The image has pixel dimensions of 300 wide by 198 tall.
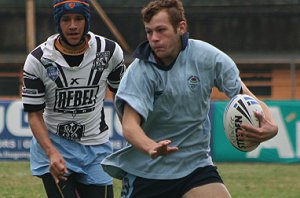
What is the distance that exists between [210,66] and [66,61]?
123cm

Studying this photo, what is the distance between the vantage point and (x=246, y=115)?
5.45m

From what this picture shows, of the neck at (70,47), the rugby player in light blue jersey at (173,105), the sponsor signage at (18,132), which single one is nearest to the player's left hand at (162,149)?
the rugby player in light blue jersey at (173,105)

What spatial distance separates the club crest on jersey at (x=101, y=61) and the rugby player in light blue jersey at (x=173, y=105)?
920mm

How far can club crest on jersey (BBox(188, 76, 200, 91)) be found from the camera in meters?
5.53

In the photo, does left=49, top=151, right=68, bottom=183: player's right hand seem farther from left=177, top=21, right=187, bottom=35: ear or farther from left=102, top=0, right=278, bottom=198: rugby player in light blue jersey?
left=177, top=21, right=187, bottom=35: ear

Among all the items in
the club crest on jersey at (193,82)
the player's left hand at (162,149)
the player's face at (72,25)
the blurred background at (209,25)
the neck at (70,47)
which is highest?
the player's face at (72,25)

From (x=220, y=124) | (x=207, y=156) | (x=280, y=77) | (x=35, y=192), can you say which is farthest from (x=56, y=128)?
(x=280, y=77)

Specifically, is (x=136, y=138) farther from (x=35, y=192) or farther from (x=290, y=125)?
(x=290, y=125)

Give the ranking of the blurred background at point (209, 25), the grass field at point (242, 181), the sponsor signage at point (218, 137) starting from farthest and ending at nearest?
the blurred background at point (209, 25) < the sponsor signage at point (218, 137) < the grass field at point (242, 181)

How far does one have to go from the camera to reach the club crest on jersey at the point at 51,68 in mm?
6273

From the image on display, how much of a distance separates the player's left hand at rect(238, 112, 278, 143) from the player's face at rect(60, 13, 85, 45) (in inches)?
57.9

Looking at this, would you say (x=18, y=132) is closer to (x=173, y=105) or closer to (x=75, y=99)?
(x=75, y=99)

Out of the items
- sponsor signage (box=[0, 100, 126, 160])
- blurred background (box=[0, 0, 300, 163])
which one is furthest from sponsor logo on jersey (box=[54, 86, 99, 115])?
blurred background (box=[0, 0, 300, 163])

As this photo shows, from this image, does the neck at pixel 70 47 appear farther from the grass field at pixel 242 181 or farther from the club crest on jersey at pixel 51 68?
the grass field at pixel 242 181
